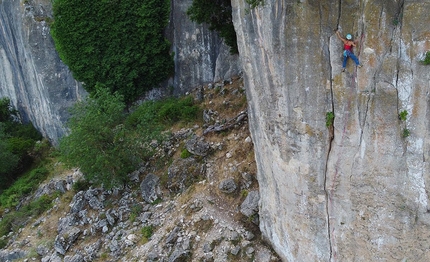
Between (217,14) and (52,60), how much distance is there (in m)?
9.67

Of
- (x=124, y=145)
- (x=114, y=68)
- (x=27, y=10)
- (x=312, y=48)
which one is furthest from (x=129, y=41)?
(x=312, y=48)

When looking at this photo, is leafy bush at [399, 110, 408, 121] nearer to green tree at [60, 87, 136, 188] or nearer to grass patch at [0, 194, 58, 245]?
green tree at [60, 87, 136, 188]

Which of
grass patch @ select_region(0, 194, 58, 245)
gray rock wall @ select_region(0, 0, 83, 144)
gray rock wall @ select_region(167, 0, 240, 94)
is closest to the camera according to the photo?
grass patch @ select_region(0, 194, 58, 245)

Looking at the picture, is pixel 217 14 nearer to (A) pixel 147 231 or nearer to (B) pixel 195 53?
(B) pixel 195 53

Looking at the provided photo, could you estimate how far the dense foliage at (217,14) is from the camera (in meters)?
15.1

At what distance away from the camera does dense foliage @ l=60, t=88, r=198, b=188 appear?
1384 centimetres

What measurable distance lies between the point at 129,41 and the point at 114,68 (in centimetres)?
147

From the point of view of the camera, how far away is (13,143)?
2233 centimetres

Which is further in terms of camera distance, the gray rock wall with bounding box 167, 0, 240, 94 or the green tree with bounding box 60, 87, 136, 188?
the gray rock wall with bounding box 167, 0, 240, 94

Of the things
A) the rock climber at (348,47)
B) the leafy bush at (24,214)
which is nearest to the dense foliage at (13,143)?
the leafy bush at (24,214)

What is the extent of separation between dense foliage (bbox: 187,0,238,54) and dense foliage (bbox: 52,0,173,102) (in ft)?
13.0

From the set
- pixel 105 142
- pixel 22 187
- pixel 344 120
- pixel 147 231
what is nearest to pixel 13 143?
pixel 22 187

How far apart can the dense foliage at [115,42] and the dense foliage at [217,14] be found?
13.0 feet

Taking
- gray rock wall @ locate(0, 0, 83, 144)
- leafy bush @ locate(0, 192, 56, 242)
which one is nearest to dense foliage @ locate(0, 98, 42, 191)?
gray rock wall @ locate(0, 0, 83, 144)
